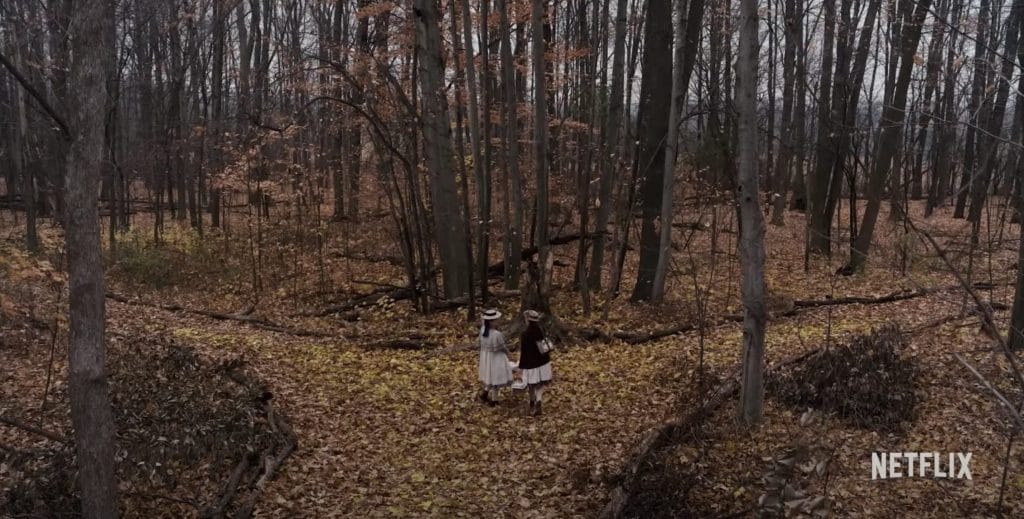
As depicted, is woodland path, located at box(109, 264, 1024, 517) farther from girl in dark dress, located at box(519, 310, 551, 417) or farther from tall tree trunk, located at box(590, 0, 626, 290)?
tall tree trunk, located at box(590, 0, 626, 290)

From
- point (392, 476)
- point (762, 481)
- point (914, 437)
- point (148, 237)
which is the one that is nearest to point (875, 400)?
point (914, 437)

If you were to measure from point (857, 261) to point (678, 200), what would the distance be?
6247mm

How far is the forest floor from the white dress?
0.40 metres

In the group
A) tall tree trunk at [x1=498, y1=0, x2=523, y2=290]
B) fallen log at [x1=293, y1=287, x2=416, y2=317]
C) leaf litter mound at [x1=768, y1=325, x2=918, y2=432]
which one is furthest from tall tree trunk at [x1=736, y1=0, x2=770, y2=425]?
fallen log at [x1=293, y1=287, x2=416, y2=317]

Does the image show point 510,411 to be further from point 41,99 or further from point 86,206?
point 41,99

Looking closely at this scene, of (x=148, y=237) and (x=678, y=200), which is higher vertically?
(x=678, y=200)

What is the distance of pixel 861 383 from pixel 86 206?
7354 millimetres

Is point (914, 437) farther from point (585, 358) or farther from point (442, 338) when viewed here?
point (442, 338)

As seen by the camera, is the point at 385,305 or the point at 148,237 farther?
the point at 148,237

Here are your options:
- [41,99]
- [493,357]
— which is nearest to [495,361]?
[493,357]

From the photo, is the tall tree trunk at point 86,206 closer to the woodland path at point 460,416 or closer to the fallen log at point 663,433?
the woodland path at point 460,416

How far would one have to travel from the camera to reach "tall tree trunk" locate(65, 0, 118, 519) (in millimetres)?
3863

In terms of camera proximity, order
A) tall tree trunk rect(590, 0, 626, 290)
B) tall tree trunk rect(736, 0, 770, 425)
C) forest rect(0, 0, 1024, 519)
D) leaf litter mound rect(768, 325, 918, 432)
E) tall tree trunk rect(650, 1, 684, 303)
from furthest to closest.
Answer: tall tree trunk rect(590, 0, 626, 290), tall tree trunk rect(650, 1, 684, 303), leaf litter mound rect(768, 325, 918, 432), tall tree trunk rect(736, 0, 770, 425), forest rect(0, 0, 1024, 519)

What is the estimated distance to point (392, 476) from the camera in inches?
265
